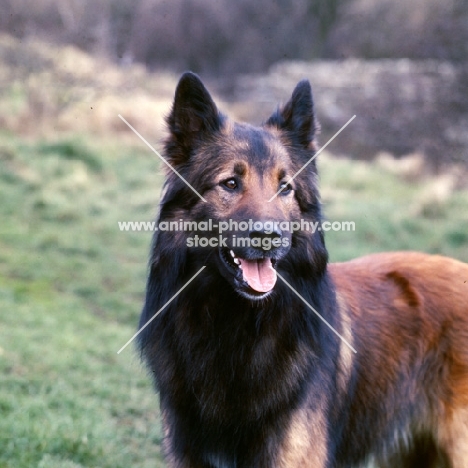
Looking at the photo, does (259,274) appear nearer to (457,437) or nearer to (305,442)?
(305,442)

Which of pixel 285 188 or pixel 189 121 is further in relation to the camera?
pixel 189 121

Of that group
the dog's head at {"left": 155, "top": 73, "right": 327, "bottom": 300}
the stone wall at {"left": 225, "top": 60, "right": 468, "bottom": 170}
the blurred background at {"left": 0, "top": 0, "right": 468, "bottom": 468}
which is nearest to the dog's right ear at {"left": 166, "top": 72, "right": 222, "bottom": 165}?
the dog's head at {"left": 155, "top": 73, "right": 327, "bottom": 300}

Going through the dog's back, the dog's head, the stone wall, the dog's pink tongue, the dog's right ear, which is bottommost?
the dog's back

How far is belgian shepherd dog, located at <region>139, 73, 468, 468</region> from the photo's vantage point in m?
3.09

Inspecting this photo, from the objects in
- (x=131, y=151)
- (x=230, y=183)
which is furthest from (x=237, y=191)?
(x=131, y=151)

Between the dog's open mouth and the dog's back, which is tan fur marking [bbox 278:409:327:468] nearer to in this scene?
the dog's back

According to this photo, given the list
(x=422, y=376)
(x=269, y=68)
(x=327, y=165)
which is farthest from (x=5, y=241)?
(x=269, y=68)

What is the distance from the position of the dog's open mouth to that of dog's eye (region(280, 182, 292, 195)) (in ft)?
1.35

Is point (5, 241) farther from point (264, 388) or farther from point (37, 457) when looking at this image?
point (264, 388)

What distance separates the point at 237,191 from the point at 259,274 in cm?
48

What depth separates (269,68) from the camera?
22.8 meters

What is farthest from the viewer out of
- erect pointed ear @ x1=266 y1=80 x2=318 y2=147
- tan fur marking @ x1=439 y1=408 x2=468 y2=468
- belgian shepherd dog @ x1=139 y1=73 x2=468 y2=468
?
erect pointed ear @ x1=266 y1=80 x2=318 y2=147

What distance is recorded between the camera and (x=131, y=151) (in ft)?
47.3

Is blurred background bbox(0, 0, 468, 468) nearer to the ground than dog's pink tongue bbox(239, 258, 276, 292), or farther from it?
farther from it
